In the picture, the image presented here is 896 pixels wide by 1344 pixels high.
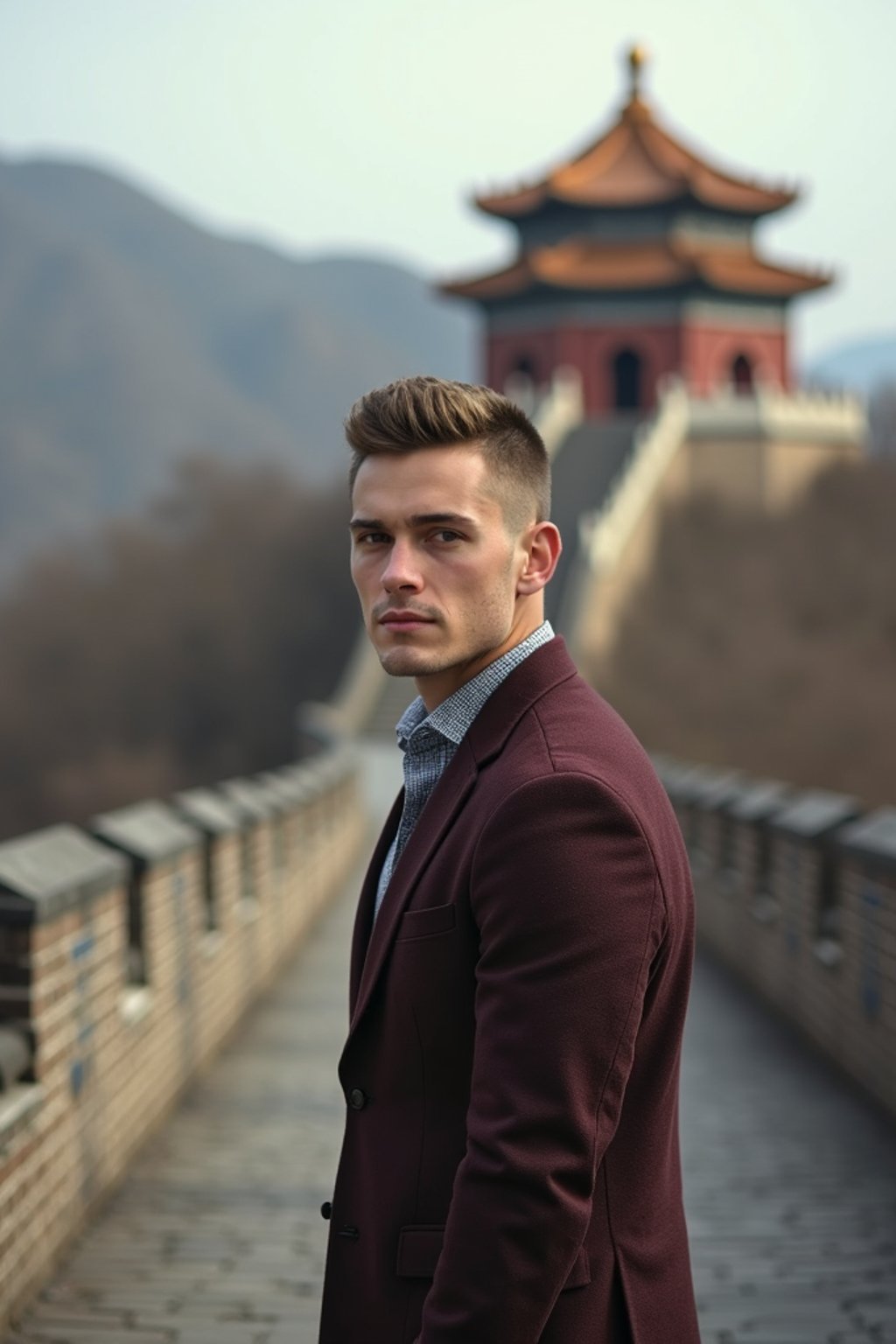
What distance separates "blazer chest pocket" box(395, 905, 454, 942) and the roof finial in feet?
150

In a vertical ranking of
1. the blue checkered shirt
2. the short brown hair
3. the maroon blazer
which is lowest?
the maroon blazer

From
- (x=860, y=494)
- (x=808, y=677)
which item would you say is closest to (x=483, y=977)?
(x=808, y=677)

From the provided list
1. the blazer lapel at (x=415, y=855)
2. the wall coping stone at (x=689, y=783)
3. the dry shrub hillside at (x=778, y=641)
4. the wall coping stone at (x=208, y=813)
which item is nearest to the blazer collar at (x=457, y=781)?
the blazer lapel at (x=415, y=855)

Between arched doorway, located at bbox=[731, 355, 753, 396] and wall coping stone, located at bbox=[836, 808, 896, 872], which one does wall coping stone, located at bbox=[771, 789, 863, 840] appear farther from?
arched doorway, located at bbox=[731, 355, 753, 396]

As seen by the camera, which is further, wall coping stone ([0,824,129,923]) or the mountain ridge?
the mountain ridge

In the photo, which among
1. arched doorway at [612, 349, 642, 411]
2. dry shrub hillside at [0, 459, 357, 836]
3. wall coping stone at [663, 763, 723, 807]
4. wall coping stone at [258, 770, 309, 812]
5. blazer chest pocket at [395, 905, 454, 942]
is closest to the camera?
blazer chest pocket at [395, 905, 454, 942]

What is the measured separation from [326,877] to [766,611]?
23.4m

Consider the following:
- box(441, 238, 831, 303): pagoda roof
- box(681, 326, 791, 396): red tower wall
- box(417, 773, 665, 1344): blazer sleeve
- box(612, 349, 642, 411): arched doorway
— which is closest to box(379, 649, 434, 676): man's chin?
box(417, 773, 665, 1344): blazer sleeve

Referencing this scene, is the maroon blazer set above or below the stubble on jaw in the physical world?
below

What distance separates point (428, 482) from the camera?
233cm

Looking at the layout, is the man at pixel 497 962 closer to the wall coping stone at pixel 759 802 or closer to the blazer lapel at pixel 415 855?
the blazer lapel at pixel 415 855

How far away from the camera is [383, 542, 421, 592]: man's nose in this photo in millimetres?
2320

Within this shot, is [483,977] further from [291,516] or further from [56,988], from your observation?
[291,516]

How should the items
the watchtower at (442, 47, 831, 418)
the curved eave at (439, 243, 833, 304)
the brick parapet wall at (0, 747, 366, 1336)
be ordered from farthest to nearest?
the watchtower at (442, 47, 831, 418)
the curved eave at (439, 243, 833, 304)
the brick parapet wall at (0, 747, 366, 1336)
